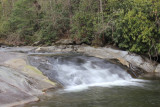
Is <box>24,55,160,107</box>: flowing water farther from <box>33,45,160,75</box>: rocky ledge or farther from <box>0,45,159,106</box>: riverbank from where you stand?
<box>33,45,160,75</box>: rocky ledge

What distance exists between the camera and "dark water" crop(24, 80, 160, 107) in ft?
19.5

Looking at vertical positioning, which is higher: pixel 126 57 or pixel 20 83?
pixel 20 83

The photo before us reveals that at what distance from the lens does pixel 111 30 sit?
617 inches

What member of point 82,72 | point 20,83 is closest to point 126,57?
point 82,72

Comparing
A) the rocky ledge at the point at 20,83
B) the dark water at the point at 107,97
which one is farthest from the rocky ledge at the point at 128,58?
the rocky ledge at the point at 20,83

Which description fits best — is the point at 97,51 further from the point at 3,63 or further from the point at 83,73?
the point at 3,63

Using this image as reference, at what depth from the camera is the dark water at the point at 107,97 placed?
19.5ft

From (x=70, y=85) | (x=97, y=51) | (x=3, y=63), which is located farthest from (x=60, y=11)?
(x=70, y=85)

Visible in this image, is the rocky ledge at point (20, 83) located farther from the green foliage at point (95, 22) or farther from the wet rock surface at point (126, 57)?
the green foliage at point (95, 22)

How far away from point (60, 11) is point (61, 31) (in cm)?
235

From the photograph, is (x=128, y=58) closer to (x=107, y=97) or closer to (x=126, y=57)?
(x=126, y=57)

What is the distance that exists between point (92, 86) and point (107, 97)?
1891 millimetres

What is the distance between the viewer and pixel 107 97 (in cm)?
675

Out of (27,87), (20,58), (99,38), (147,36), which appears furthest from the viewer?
(99,38)
